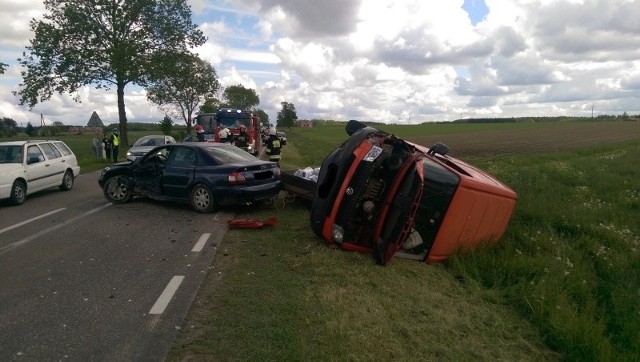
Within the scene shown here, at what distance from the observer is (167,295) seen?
213 inches

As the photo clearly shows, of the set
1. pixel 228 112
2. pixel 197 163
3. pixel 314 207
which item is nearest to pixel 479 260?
pixel 314 207

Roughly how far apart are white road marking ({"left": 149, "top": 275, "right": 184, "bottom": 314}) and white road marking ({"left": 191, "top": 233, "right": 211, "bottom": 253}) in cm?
131

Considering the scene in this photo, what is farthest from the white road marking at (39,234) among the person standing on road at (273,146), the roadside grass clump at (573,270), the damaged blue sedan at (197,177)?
the roadside grass clump at (573,270)

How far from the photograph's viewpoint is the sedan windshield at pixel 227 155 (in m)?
10.4

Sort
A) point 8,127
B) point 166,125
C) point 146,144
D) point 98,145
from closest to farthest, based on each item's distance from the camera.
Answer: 1. point 146,144
2. point 98,145
3. point 166,125
4. point 8,127

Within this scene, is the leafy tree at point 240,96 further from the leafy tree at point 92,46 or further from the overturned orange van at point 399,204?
the overturned orange van at point 399,204

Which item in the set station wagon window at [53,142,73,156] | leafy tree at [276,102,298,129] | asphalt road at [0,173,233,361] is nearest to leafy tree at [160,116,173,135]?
station wagon window at [53,142,73,156]

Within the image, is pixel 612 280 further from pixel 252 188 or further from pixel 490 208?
pixel 252 188

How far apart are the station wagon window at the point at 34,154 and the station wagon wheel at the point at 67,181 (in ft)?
3.59

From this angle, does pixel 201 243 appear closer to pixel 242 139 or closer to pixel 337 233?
pixel 337 233

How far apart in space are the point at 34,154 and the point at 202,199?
5.91m

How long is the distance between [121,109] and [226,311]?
3357 cm

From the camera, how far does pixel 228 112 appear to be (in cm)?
2617

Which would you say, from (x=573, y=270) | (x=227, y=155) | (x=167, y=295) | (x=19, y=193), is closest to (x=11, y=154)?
(x=19, y=193)
